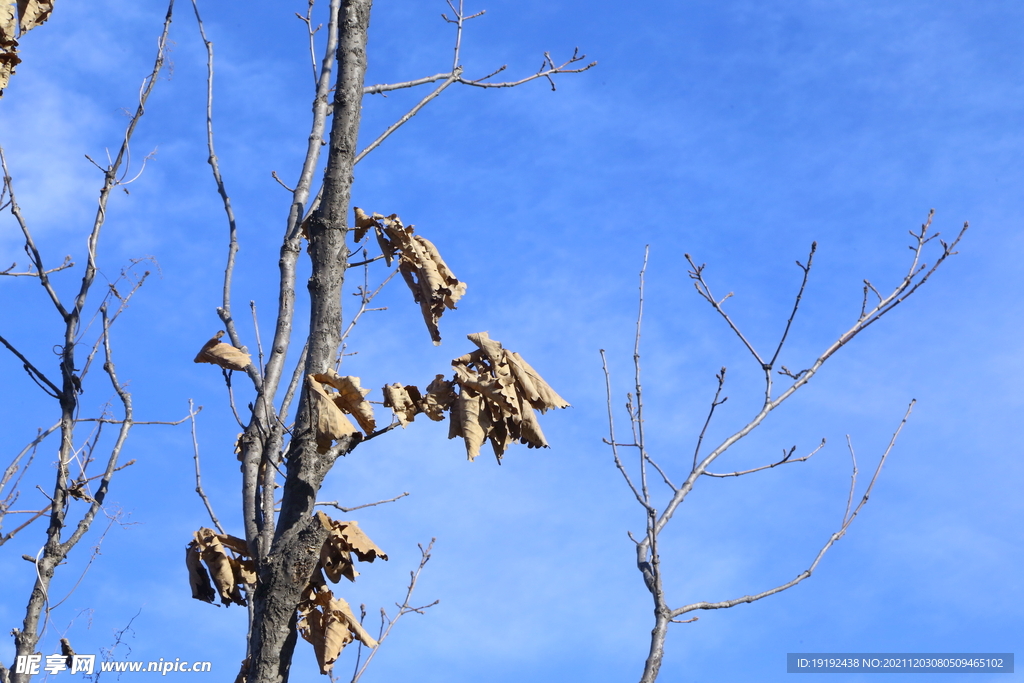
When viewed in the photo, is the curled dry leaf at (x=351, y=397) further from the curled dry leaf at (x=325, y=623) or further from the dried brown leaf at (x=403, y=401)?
the curled dry leaf at (x=325, y=623)

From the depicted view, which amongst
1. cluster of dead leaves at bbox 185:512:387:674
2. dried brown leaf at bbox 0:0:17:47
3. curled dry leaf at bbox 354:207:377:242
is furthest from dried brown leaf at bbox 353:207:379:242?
dried brown leaf at bbox 0:0:17:47

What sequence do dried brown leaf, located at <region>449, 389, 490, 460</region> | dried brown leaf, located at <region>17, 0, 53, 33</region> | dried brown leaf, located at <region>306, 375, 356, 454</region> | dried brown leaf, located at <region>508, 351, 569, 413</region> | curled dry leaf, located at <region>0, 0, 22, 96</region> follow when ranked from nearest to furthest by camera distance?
dried brown leaf, located at <region>306, 375, 356, 454</region> → dried brown leaf, located at <region>449, 389, 490, 460</region> → dried brown leaf, located at <region>508, 351, 569, 413</region> → curled dry leaf, located at <region>0, 0, 22, 96</region> → dried brown leaf, located at <region>17, 0, 53, 33</region>

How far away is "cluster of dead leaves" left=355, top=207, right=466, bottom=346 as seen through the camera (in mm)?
3035

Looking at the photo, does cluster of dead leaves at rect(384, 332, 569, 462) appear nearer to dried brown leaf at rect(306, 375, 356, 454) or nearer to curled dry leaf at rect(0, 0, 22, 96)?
dried brown leaf at rect(306, 375, 356, 454)

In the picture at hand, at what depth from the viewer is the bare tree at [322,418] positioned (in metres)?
2.71

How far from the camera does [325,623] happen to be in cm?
286

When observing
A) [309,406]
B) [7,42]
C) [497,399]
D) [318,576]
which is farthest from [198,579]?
[7,42]

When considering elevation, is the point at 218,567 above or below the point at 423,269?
below

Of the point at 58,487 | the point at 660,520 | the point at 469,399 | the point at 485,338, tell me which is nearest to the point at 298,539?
the point at 469,399

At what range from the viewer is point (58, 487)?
494cm

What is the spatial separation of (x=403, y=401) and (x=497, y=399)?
0.31 metres

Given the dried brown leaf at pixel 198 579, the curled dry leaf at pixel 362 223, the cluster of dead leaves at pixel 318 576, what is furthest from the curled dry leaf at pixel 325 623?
the curled dry leaf at pixel 362 223

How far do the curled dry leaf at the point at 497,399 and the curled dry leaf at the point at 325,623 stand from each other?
2.37 feet

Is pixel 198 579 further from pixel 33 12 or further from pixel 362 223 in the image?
pixel 33 12
